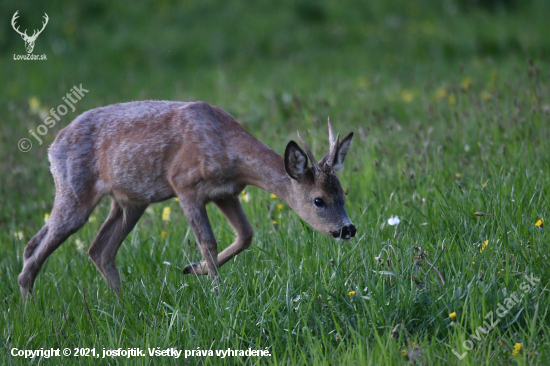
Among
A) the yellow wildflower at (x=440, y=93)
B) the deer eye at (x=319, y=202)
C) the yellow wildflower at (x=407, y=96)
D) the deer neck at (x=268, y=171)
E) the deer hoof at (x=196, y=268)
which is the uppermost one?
the deer neck at (x=268, y=171)

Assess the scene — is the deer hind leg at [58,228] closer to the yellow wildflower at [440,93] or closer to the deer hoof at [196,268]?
the deer hoof at [196,268]

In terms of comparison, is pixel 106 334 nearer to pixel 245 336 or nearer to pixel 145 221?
pixel 245 336

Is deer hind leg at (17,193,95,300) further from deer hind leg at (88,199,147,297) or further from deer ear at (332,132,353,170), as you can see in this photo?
deer ear at (332,132,353,170)

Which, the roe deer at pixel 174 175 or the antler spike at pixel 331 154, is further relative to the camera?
the roe deer at pixel 174 175

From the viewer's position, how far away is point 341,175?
271 inches

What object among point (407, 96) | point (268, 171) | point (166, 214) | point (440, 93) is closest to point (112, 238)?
point (166, 214)

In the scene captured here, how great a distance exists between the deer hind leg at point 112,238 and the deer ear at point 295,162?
1.45 metres

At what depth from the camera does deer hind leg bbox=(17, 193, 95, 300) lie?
18.0ft

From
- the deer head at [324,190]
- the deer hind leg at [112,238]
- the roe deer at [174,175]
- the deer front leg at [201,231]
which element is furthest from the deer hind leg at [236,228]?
the deer hind leg at [112,238]

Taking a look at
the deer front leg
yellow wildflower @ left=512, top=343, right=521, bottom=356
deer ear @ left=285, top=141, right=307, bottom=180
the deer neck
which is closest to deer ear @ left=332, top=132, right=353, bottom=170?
deer ear @ left=285, top=141, right=307, bottom=180

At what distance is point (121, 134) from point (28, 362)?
6.50 ft

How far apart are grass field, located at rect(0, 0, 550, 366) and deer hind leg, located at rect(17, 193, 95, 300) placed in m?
0.14

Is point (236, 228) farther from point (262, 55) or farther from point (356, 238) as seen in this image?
point (262, 55)

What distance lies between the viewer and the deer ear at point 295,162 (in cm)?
477
